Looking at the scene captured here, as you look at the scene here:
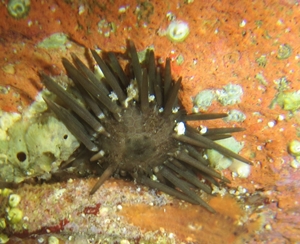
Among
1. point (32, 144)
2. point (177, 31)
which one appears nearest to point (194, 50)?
point (177, 31)

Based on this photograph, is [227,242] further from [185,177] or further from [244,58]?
[244,58]

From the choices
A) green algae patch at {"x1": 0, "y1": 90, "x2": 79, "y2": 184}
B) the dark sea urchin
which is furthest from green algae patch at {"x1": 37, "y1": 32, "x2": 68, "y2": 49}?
green algae patch at {"x1": 0, "y1": 90, "x2": 79, "y2": 184}

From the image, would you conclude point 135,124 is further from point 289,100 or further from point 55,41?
point 289,100

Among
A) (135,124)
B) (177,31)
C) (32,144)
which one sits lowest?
(32,144)

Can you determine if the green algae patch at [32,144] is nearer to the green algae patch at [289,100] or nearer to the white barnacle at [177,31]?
the white barnacle at [177,31]

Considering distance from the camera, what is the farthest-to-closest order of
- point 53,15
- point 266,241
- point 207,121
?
point 266,241
point 207,121
point 53,15

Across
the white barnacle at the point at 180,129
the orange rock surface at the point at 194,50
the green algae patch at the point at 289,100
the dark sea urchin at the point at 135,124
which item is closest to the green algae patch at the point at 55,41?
the orange rock surface at the point at 194,50

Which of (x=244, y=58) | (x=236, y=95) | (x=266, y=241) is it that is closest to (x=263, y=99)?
(x=236, y=95)
